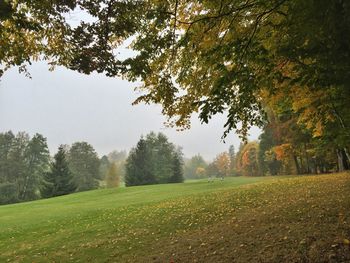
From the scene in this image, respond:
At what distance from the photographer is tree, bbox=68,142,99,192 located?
7375 centimetres

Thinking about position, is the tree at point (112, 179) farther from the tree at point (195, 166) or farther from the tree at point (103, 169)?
the tree at point (195, 166)

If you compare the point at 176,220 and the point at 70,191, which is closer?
the point at 176,220

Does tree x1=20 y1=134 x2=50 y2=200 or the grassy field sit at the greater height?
tree x1=20 y1=134 x2=50 y2=200

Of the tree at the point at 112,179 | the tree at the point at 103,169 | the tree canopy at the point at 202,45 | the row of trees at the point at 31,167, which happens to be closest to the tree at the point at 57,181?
the row of trees at the point at 31,167

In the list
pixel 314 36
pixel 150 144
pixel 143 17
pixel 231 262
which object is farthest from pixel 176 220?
pixel 150 144

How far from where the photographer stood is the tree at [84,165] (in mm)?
73750

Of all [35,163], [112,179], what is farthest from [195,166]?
[35,163]

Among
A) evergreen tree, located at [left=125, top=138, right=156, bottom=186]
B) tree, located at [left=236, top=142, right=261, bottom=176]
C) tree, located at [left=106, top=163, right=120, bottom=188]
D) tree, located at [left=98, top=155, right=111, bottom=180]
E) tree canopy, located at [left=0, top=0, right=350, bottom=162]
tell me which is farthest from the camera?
tree, located at [left=98, top=155, right=111, bottom=180]

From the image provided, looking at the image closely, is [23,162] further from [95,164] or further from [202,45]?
[202,45]

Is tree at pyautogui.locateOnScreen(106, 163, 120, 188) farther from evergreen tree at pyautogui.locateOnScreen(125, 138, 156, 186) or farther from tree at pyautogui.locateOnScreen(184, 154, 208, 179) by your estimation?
tree at pyautogui.locateOnScreen(184, 154, 208, 179)

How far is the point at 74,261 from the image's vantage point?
27.9 ft

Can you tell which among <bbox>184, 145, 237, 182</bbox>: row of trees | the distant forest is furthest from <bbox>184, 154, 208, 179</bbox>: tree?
the distant forest

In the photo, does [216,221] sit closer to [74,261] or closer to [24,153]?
[74,261]

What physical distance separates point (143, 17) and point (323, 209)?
7.08 m
